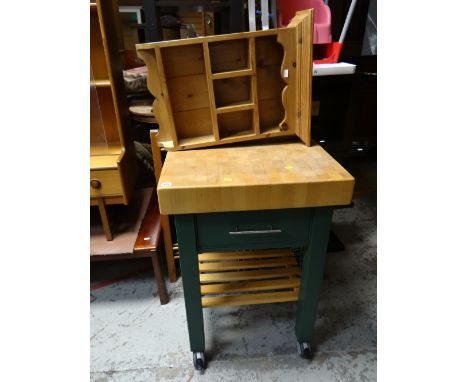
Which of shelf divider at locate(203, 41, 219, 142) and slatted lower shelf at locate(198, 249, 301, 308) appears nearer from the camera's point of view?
shelf divider at locate(203, 41, 219, 142)

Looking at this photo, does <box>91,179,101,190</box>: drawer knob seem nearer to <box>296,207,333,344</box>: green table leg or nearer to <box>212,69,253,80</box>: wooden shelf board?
<box>212,69,253,80</box>: wooden shelf board

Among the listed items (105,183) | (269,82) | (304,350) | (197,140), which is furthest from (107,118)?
(304,350)

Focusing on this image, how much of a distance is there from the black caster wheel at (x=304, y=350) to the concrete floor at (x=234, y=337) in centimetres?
2

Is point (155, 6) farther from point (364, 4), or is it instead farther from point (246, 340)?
point (246, 340)

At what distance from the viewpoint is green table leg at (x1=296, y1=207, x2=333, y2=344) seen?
0.86 metres

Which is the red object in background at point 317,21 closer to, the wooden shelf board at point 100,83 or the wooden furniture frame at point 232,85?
the wooden furniture frame at point 232,85

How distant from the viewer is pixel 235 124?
1101mm

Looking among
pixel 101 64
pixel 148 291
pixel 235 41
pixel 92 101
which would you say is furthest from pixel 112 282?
pixel 235 41

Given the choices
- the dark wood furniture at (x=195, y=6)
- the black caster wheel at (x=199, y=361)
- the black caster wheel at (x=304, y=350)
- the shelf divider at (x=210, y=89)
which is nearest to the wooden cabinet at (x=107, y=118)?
the dark wood furniture at (x=195, y=6)

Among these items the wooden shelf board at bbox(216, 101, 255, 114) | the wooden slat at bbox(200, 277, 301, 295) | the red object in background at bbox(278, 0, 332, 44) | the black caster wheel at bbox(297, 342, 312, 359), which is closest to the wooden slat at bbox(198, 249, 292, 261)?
the wooden slat at bbox(200, 277, 301, 295)

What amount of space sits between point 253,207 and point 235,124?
0.42 metres

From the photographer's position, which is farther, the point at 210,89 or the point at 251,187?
the point at 210,89

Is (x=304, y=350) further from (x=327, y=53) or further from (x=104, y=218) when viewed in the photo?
(x=327, y=53)

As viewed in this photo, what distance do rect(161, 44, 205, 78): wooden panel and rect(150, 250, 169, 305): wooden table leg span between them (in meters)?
0.73
